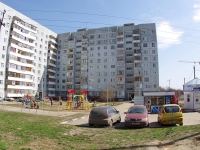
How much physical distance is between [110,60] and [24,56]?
31854 millimetres

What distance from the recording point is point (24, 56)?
68188mm

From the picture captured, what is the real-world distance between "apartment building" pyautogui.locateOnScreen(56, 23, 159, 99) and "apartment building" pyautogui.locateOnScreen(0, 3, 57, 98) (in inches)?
240

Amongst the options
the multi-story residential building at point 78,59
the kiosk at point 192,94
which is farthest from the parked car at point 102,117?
the multi-story residential building at point 78,59

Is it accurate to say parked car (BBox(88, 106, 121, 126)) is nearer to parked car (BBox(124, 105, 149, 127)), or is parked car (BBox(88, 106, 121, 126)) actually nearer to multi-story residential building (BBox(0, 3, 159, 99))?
parked car (BBox(124, 105, 149, 127))

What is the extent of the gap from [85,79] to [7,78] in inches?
1201

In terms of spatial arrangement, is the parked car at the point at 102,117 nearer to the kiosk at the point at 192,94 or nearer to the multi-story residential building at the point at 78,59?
the kiosk at the point at 192,94

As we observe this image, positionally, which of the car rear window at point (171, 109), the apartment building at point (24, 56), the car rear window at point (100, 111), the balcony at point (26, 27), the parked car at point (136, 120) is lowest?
the parked car at point (136, 120)

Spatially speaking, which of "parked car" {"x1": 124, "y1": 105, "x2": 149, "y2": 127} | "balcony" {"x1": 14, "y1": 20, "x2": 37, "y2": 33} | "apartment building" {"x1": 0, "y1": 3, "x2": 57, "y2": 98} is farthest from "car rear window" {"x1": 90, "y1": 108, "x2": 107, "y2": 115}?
"balcony" {"x1": 14, "y1": 20, "x2": 37, "y2": 33}

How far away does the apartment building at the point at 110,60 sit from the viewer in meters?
74.2

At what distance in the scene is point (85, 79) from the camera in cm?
8175

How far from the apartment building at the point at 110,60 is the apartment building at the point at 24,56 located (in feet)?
20.0

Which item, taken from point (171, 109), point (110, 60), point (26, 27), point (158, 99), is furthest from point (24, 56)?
point (171, 109)

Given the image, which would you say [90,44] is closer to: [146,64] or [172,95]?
[146,64]

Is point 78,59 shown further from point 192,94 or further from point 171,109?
point 171,109
